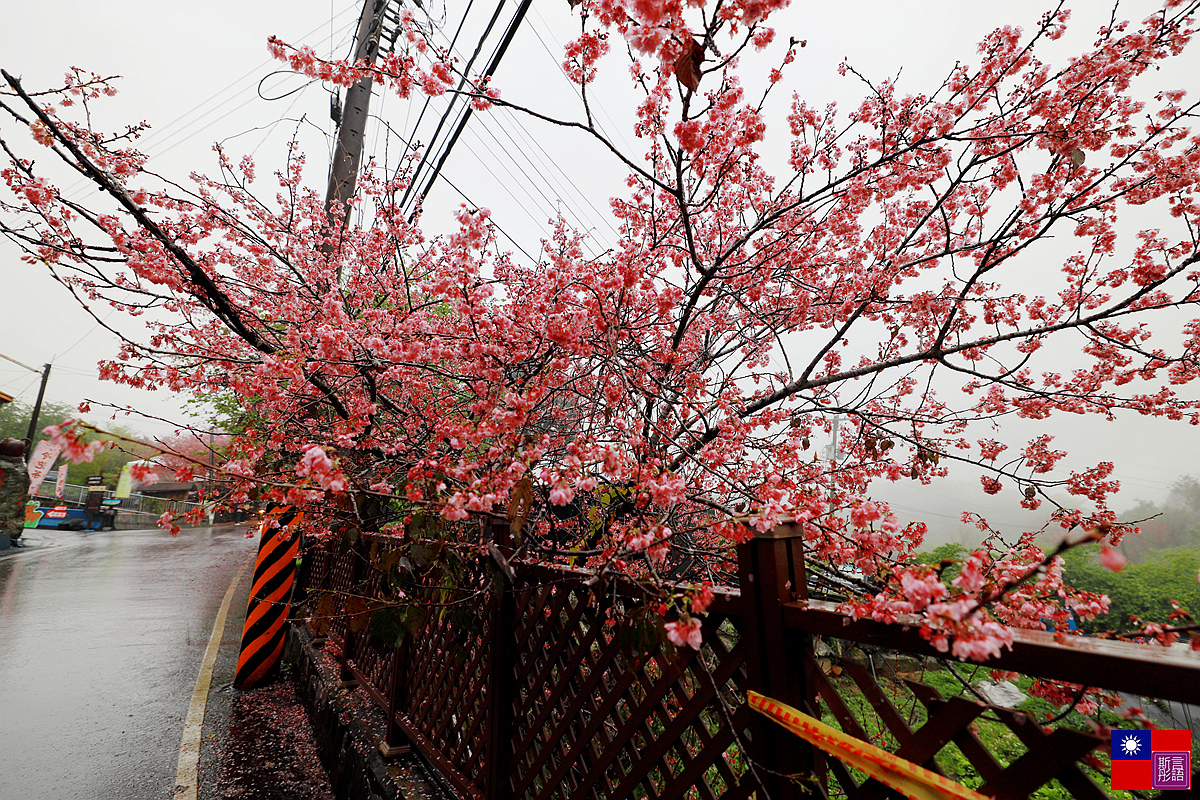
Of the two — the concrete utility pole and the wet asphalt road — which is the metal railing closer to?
the wet asphalt road

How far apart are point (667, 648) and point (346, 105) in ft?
24.0

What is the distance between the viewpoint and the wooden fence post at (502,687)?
230 centimetres

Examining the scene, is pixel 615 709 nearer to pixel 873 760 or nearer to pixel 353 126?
pixel 873 760

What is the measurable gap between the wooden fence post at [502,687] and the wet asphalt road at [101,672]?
2.60 metres

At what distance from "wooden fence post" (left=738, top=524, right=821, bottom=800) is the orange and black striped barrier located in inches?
189

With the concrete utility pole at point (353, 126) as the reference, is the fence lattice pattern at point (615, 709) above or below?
below

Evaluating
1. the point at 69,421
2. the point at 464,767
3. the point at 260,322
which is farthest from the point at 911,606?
the point at 260,322

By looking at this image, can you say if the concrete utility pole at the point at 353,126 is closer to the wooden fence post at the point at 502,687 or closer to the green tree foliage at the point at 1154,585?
the wooden fence post at the point at 502,687

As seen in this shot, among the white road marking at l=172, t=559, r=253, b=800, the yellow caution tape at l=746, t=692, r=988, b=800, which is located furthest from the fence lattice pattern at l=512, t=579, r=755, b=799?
the white road marking at l=172, t=559, r=253, b=800

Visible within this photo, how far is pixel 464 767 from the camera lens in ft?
8.50

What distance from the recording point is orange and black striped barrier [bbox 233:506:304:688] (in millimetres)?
4855

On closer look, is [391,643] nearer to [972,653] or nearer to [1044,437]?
[972,653]

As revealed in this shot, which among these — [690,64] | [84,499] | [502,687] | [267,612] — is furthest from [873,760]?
[84,499]

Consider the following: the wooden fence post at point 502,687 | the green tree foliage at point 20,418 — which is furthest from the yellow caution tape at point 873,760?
the green tree foliage at point 20,418
